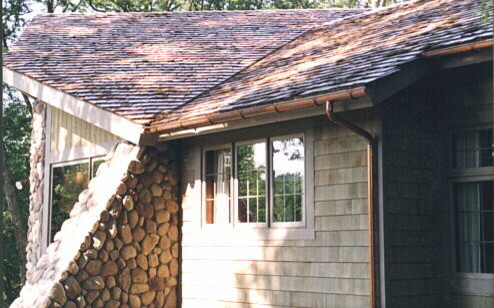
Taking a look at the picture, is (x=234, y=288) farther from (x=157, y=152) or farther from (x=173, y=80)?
(x=173, y=80)

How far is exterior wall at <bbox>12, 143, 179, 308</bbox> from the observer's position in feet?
28.8

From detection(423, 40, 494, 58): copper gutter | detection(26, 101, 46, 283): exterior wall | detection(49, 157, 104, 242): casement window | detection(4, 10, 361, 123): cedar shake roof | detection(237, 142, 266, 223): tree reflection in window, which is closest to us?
detection(423, 40, 494, 58): copper gutter

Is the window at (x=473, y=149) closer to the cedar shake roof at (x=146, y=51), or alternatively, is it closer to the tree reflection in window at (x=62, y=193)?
the cedar shake roof at (x=146, y=51)

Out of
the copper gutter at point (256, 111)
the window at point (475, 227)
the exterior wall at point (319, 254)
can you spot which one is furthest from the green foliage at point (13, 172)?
the window at point (475, 227)

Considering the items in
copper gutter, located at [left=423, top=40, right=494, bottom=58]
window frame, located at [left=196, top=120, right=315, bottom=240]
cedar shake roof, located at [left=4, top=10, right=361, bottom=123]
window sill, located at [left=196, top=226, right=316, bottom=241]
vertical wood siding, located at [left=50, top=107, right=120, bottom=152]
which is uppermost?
cedar shake roof, located at [left=4, top=10, right=361, bottom=123]

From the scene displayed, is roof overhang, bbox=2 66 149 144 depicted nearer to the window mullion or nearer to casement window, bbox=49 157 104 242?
casement window, bbox=49 157 104 242

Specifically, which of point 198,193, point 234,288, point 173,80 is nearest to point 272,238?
point 234,288

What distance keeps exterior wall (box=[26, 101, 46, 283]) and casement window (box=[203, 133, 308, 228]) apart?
399 centimetres

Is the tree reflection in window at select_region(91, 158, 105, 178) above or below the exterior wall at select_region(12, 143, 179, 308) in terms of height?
above

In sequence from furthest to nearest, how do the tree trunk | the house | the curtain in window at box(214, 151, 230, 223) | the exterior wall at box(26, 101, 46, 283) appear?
the tree trunk < the exterior wall at box(26, 101, 46, 283) < the curtain in window at box(214, 151, 230, 223) < the house

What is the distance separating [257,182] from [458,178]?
243cm

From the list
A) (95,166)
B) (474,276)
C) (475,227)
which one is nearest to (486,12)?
(475,227)

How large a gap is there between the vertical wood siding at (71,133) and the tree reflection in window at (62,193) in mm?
378

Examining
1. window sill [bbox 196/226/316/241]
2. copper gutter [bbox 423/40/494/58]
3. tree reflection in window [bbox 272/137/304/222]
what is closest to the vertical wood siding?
window sill [bbox 196/226/316/241]
